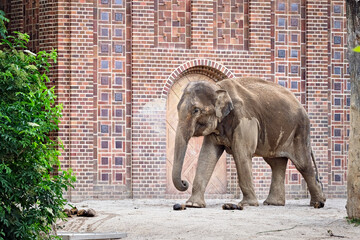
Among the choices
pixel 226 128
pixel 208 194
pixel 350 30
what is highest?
pixel 350 30

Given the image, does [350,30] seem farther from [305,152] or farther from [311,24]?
[311,24]

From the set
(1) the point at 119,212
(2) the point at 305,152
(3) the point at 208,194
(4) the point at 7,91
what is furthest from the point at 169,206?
(4) the point at 7,91

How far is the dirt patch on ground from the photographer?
34.2 feet

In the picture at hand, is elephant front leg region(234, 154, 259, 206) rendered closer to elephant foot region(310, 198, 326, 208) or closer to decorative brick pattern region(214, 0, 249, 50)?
elephant foot region(310, 198, 326, 208)

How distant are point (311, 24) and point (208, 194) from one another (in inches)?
158

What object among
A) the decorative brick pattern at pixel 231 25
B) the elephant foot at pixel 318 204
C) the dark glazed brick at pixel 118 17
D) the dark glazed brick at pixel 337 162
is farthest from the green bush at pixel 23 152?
the dark glazed brick at pixel 337 162

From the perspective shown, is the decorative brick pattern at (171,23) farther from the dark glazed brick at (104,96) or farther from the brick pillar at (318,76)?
the brick pillar at (318,76)

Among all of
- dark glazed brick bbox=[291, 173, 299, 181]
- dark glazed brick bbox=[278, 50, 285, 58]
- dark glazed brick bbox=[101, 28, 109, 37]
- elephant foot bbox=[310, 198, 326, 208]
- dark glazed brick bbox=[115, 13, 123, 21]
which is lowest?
elephant foot bbox=[310, 198, 326, 208]

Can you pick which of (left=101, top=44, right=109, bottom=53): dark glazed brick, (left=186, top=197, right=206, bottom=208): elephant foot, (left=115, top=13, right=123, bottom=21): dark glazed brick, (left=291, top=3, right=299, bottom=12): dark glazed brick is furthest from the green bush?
(left=291, top=3, right=299, bottom=12): dark glazed brick

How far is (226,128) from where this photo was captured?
1380 centimetres

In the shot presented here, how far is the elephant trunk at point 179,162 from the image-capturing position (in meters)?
13.3

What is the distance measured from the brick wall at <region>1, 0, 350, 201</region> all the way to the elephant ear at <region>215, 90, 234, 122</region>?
404cm

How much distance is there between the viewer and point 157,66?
17562 mm

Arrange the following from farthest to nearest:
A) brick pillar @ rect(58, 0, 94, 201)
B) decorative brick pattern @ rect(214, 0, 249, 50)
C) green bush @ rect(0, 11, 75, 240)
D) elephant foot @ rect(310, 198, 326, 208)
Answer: decorative brick pattern @ rect(214, 0, 249, 50) < brick pillar @ rect(58, 0, 94, 201) < elephant foot @ rect(310, 198, 326, 208) < green bush @ rect(0, 11, 75, 240)
